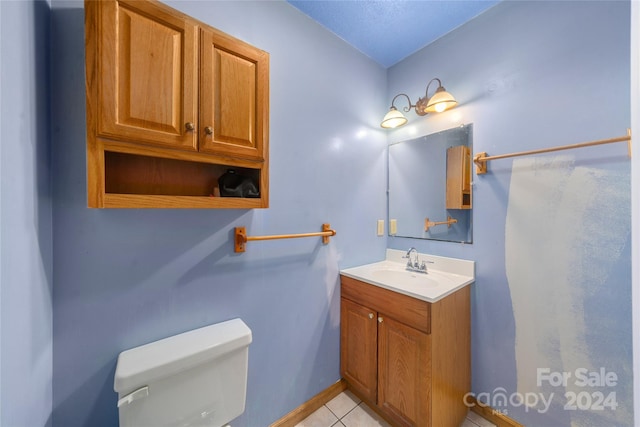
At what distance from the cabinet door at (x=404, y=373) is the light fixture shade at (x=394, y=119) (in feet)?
4.63

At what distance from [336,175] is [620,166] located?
1.38 m

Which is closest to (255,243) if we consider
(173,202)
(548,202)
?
(173,202)

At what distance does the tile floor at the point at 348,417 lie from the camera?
4.64ft

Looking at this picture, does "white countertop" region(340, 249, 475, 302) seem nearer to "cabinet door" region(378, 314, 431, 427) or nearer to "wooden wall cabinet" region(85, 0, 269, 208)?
"cabinet door" region(378, 314, 431, 427)

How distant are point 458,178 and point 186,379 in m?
1.86

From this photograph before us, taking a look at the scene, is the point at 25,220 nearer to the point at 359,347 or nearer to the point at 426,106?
the point at 359,347

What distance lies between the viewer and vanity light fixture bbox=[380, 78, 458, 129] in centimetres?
152

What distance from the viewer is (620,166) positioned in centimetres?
105

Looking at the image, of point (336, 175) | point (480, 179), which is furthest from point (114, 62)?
point (480, 179)

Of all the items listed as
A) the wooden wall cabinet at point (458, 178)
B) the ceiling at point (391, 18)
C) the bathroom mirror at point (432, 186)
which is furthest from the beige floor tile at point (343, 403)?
the ceiling at point (391, 18)

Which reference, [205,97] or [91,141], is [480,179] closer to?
[205,97]

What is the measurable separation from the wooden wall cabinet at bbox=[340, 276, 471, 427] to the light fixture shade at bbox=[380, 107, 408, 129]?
1.23 metres

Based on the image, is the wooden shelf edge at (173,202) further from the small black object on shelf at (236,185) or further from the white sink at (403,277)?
the white sink at (403,277)

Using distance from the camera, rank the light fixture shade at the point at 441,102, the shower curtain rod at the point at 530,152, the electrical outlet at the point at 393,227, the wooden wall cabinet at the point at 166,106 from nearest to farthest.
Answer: the wooden wall cabinet at the point at 166,106 → the shower curtain rod at the point at 530,152 → the light fixture shade at the point at 441,102 → the electrical outlet at the point at 393,227
